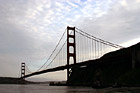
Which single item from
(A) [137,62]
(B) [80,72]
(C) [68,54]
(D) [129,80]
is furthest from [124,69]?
(B) [80,72]

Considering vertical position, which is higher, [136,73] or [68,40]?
[68,40]

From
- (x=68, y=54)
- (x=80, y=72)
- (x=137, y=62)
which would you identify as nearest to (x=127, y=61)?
(x=137, y=62)

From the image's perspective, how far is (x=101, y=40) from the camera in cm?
7425

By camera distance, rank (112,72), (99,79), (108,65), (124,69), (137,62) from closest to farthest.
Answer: (99,79), (137,62), (124,69), (112,72), (108,65)

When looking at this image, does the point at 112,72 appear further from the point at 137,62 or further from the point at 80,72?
the point at 80,72

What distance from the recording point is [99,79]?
4834 centimetres

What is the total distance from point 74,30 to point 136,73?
40800 millimetres

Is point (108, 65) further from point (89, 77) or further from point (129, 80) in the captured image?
point (129, 80)

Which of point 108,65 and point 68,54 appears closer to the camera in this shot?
point 108,65

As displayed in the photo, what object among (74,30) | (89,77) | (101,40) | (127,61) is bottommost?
(89,77)

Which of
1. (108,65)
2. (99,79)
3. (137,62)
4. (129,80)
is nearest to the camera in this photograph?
(99,79)

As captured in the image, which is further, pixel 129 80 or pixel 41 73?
pixel 41 73

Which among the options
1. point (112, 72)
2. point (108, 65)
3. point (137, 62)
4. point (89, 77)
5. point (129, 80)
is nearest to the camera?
point (129, 80)

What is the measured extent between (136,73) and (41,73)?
145ft
